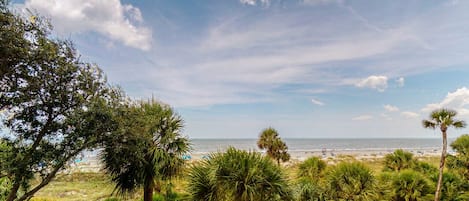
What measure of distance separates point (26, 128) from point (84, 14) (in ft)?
15.6

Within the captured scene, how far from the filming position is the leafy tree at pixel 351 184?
8.89 meters

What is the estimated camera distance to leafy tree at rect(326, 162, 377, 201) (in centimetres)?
889

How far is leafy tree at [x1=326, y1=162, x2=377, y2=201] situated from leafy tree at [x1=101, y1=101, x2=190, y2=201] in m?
5.83

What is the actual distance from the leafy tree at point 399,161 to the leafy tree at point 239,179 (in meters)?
14.2

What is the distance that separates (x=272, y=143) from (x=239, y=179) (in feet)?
48.1

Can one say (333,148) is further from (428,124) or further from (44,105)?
(44,105)

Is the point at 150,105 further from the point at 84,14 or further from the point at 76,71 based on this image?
the point at 84,14

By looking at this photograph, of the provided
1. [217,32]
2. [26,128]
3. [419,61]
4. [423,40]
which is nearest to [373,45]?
[423,40]

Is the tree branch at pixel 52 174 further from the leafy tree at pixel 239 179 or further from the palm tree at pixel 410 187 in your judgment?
the palm tree at pixel 410 187

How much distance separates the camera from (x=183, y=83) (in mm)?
21344

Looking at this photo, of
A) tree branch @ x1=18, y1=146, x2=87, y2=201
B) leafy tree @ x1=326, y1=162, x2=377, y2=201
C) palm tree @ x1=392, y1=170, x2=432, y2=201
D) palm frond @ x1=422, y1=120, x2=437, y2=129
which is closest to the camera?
tree branch @ x1=18, y1=146, x2=87, y2=201

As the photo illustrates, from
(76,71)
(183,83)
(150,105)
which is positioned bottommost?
(150,105)

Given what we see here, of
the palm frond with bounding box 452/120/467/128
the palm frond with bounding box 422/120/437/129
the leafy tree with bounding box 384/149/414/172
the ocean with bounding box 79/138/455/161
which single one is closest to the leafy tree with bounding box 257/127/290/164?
the ocean with bounding box 79/138/455/161

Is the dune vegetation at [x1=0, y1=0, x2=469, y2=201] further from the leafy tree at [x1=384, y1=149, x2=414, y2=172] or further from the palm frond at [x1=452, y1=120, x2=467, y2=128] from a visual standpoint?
the leafy tree at [x1=384, y1=149, x2=414, y2=172]
